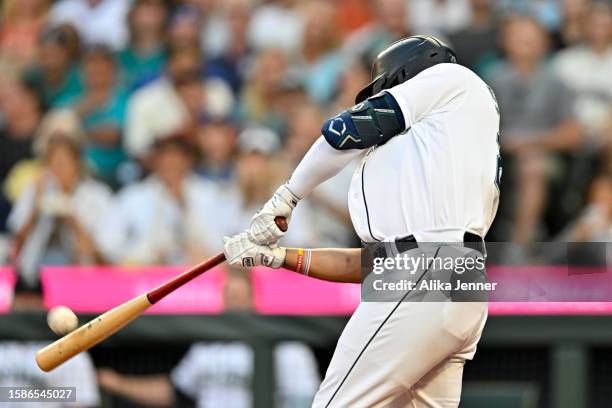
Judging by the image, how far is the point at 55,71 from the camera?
9.62m

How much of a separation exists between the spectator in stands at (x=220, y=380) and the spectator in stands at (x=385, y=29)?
10.3ft

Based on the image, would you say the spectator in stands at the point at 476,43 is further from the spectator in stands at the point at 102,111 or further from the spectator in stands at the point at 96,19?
the spectator in stands at the point at 96,19

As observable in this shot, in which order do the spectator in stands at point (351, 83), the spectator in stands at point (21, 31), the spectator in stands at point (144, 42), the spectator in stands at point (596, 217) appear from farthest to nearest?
1. the spectator in stands at point (21, 31)
2. the spectator in stands at point (144, 42)
3. the spectator in stands at point (351, 83)
4. the spectator in stands at point (596, 217)

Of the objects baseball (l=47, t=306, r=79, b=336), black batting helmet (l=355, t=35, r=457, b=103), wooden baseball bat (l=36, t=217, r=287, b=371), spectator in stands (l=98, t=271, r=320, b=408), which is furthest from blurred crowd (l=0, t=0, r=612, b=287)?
black batting helmet (l=355, t=35, r=457, b=103)

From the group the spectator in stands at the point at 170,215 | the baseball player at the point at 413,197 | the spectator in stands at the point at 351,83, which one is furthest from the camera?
the spectator in stands at the point at 351,83

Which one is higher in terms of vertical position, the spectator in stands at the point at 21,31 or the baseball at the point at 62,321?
the spectator in stands at the point at 21,31

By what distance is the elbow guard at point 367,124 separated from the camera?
13.4ft

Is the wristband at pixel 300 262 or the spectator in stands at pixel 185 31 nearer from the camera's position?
the wristband at pixel 300 262

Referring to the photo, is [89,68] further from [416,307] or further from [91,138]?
[416,307]

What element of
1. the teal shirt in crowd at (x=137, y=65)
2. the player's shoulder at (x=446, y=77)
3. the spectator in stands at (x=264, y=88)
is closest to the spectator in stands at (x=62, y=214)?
the teal shirt in crowd at (x=137, y=65)

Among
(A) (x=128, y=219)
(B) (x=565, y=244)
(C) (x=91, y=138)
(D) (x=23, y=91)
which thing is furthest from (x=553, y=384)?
(D) (x=23, y=91)

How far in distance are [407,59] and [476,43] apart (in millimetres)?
4193

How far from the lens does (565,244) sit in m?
7.12

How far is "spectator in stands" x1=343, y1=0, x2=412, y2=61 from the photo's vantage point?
8500 millimetres
